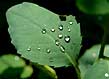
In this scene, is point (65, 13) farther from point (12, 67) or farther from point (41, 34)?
point (41, 34)

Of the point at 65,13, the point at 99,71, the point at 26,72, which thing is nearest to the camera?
the point at 99,71

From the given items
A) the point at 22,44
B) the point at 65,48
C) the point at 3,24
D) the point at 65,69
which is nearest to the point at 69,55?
the point at 65,48

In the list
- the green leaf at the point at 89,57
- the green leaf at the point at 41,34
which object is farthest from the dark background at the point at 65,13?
the green leaf at the point at 41,34

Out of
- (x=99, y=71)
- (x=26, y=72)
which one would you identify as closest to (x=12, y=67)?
(x=26, y=72)

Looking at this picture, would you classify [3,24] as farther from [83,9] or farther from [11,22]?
[11,22]

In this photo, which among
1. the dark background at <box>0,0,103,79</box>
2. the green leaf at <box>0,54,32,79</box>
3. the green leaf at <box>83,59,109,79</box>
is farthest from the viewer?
the dark background at <box>0,0,103,79</box>

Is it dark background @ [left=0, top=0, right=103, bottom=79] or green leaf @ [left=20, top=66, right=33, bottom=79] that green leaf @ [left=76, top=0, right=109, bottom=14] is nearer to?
dark background @ [left=0, top=0, right=103, bottom=79]

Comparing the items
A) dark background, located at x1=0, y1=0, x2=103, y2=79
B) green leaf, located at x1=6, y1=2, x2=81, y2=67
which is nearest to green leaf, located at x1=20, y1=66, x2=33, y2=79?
dark background, located at x1=0, y1=0, x2=103, y2=79
